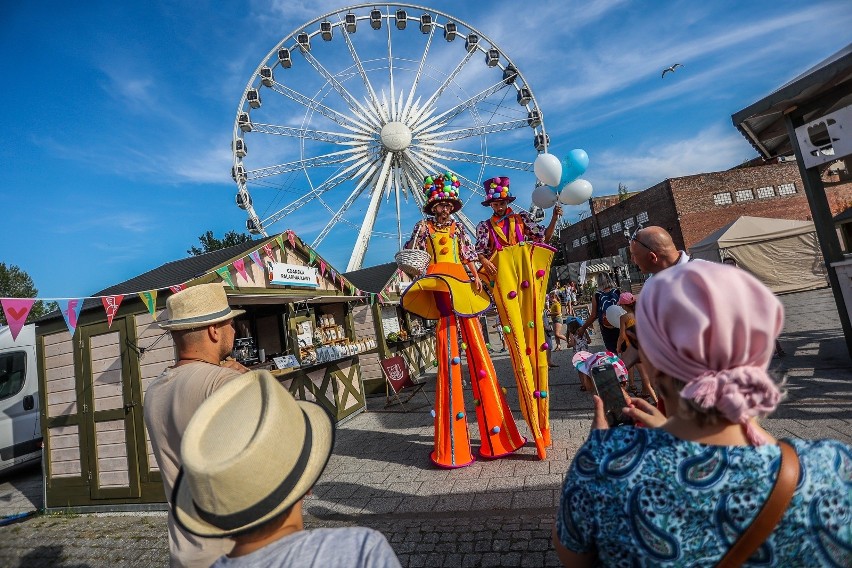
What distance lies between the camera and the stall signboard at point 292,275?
6.59 m

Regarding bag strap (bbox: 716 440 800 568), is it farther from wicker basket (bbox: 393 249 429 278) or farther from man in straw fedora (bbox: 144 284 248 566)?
wicker basket (bbox: 393 249 429 278)

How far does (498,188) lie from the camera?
4.32 metres

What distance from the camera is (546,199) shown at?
4289 mm

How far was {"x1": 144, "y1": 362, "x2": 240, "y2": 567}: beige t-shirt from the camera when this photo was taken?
1830mm

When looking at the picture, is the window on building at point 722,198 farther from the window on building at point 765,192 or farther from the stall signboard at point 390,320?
the stall signboard at point 390,320

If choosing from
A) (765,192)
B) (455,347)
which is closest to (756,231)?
(765,192)

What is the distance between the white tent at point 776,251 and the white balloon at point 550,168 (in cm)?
1448

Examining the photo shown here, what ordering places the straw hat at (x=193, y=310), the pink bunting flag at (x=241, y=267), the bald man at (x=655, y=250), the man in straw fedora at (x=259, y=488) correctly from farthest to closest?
1. the pink bunting flag at (x=241, y=267)
2. the bald man at (x=655, y=250)
3. the straw hat at (x=193, y=310)
4. the man in straw fedora at (x=259, y=488)

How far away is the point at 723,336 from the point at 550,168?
3.33 m

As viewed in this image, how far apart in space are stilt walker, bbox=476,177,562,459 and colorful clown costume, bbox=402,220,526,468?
0.23 metres

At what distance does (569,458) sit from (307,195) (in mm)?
16348

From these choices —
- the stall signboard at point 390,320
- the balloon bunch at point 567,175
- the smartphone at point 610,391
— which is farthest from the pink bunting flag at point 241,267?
the smartphone at point 610,391

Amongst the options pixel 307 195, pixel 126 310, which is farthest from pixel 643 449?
pixel 307 195

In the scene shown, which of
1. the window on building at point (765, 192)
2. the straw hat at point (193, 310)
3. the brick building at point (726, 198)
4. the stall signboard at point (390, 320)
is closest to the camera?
the straw hat at point (193, 310)
